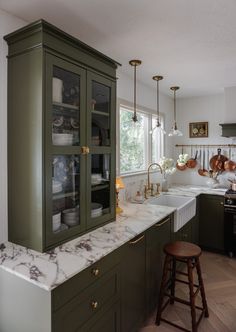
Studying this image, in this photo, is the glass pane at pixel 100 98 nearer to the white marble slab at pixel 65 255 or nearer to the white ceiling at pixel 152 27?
the white ceiling at pixel 152 27

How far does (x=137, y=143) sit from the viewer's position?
135 inches

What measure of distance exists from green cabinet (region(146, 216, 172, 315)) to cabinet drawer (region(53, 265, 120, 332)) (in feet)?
1.66

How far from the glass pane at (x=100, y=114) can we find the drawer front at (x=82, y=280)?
2.79 ft

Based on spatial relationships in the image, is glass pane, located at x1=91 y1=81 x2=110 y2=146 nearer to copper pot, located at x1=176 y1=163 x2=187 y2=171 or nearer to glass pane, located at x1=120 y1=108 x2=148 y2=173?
glass pane, located at x1=120 y1=108 x2=148 y2=173

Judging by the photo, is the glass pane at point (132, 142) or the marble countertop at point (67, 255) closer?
the marble countertop at point (67, 255)

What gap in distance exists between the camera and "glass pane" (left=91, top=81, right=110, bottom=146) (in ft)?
6.17

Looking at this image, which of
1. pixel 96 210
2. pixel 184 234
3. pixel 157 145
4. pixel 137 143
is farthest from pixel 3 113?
pixel 157 145

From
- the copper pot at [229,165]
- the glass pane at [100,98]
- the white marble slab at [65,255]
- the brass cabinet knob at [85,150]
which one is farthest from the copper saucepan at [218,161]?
the brass cabinet knob at [85,150]

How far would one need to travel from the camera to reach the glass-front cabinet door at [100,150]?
6.02ft

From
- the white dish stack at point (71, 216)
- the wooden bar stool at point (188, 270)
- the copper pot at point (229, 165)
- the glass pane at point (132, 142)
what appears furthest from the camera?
the copper pot at point (229, 165)

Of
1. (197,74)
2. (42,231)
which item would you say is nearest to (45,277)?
(42,231)

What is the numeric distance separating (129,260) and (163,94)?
289 cm

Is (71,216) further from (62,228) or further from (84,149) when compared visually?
(84,149)

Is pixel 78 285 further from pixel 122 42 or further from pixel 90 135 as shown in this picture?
pixel 122 42
